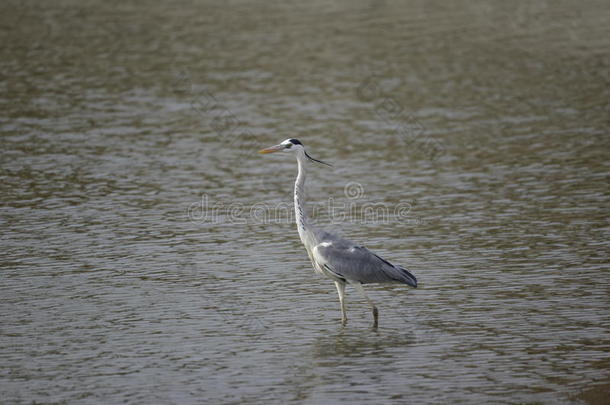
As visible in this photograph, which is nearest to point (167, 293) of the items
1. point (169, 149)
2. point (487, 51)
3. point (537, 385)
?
point (537, 385)

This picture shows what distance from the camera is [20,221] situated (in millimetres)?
21344

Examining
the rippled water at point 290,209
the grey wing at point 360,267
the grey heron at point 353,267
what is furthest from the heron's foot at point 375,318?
the grey wing at point 360,267

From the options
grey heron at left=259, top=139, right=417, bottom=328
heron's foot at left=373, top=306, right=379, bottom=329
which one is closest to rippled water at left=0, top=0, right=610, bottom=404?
heron's foot at left=373, top=306, right=379, bottom=329

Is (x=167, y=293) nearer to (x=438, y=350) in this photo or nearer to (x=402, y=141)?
(x=438, y=350)

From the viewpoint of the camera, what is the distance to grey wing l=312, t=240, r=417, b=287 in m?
15.5

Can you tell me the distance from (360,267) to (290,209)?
706 centimetres

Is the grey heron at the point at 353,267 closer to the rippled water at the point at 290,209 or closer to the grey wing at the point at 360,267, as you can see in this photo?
the grey wing at the point at 360,267

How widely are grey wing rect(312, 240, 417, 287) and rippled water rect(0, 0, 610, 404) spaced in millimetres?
689

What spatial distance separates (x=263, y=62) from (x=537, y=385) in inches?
1013

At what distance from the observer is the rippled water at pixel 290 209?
1387 cm

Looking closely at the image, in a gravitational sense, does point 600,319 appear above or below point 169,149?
below

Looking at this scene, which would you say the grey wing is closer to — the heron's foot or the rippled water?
the heron's foot

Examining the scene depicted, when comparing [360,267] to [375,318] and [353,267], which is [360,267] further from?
[375,318]

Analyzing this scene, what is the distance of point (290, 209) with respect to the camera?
884 inches
